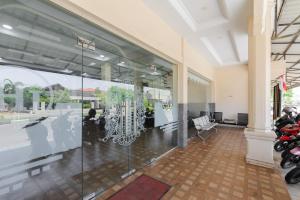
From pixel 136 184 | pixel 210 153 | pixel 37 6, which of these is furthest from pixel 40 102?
pixel 210 153

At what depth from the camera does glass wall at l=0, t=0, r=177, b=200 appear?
4.82 feet

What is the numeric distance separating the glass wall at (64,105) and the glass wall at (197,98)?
2.91 metres

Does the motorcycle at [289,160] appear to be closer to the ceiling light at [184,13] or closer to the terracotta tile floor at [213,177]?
the terracotta tile floor at [213,177]

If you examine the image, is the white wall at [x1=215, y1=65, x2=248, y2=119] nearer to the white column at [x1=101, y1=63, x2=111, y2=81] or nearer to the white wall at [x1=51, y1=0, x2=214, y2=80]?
the white wall at [x1=51, y1=0, x2=214, y2=80]

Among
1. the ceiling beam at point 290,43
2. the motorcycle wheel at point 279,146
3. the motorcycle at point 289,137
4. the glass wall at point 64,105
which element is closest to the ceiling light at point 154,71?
the glass wall at point 64,105

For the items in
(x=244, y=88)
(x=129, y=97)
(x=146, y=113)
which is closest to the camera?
(x=129, y=97)

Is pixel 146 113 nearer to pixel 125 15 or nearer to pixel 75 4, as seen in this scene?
pixel 125 15

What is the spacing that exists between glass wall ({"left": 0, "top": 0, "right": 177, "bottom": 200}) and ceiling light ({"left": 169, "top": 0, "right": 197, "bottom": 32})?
1.16 m

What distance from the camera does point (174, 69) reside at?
172 inches

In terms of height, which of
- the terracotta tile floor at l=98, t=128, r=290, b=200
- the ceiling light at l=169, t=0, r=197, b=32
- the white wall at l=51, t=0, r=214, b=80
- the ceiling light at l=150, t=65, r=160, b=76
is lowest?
the terracotta tile floor at l=98, t=128, r=290, b=200

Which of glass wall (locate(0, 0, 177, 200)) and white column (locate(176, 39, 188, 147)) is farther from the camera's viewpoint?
white column (locate(176, 39, 188, 147))

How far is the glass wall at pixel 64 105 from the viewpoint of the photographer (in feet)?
4.82

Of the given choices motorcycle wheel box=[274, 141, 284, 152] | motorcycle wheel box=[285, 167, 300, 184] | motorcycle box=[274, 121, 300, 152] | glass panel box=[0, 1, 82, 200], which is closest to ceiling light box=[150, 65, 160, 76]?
glass panel box=[0, 1, 82, 200]

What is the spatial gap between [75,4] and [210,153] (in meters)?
4.22
